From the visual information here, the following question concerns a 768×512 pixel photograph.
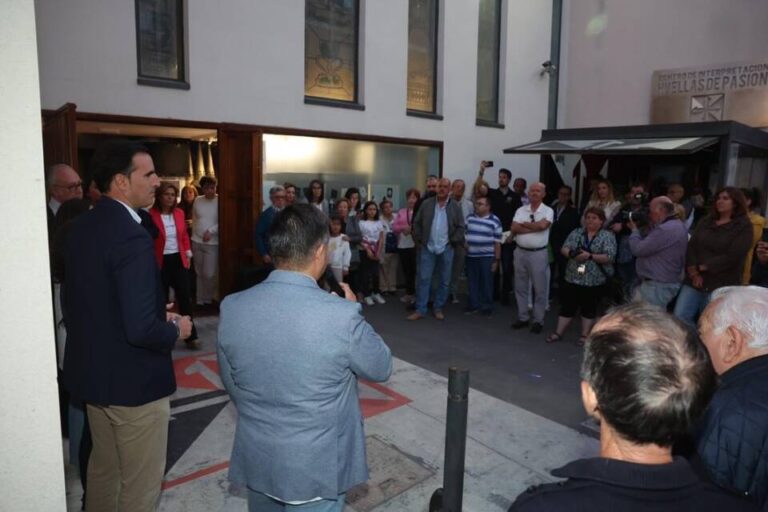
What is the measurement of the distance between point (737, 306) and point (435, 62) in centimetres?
912

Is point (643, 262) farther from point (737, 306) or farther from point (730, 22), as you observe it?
point (730, 22)

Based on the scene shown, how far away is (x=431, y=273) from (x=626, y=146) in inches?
157

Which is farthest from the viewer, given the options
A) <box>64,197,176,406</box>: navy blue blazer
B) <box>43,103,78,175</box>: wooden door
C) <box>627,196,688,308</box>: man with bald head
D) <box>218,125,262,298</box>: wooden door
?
<box>218,125,262,298</box>: wooden door

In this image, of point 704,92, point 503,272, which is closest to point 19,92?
point 503,272

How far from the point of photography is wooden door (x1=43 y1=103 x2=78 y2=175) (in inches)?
213

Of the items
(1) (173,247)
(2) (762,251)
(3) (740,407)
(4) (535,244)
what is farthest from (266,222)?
(3) (740,407)

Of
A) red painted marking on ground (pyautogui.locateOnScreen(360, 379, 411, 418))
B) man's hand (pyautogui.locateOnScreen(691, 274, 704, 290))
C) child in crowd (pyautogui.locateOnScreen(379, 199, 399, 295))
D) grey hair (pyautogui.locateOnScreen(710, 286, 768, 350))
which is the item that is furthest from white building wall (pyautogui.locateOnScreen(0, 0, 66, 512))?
child in crowd (pyautogui.locateOnScreen(379, 199, 399, 295))

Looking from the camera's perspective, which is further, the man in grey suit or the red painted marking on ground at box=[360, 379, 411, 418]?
the red painted marking on ground at box=[360, 379, 411, 418]

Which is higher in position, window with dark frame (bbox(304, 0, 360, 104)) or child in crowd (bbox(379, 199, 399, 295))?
window with dark frame (bbox(304, 0, 360, 104))

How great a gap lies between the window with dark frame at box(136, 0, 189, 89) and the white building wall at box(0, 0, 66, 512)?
5.81 metres

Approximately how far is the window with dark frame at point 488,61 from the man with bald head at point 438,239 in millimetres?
4140

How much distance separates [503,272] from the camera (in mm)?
8781

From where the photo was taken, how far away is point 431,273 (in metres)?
7.73

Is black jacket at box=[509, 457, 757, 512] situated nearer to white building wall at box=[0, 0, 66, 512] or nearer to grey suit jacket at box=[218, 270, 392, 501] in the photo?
grey suit jacket at box=[218, 270, 392, 501]
